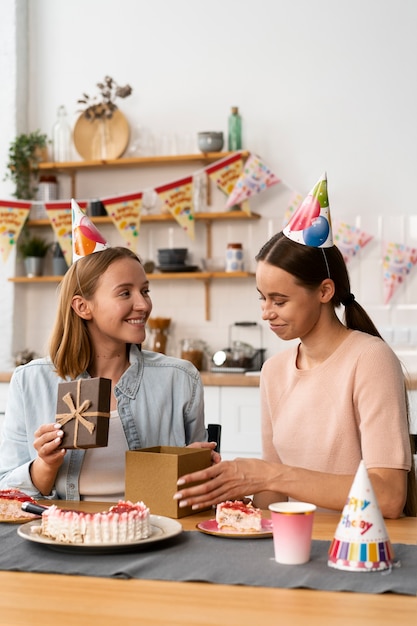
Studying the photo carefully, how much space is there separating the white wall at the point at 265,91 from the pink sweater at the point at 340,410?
255 centimetres

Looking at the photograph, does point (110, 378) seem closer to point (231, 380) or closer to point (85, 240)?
point (85, 240)

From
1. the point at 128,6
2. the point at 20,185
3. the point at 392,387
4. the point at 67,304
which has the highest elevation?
the point at 128,6

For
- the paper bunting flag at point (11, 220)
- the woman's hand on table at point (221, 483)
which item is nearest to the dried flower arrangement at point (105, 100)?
the paper bunting flag at point (11, 220)

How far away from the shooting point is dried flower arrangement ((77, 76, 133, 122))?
4895 millimetres

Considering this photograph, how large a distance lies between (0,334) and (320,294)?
329 cm

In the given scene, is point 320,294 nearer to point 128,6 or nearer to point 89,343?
point 89,343

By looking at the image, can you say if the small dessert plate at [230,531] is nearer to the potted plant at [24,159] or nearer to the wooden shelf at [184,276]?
the wooden shelf at [184,276]

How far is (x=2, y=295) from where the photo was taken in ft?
16.8

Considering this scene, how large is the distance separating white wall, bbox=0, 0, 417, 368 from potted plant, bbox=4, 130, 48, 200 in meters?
0.12

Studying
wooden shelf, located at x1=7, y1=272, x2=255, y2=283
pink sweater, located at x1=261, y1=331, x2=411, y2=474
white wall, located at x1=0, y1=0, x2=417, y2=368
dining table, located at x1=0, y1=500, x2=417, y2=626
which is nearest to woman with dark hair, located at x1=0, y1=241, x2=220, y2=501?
pink sweater, located at x1=261, y1=331, x2=411, y2=474

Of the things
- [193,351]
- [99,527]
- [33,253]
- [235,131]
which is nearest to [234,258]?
[193,351]

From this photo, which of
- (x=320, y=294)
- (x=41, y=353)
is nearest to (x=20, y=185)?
(x=41, y=353)

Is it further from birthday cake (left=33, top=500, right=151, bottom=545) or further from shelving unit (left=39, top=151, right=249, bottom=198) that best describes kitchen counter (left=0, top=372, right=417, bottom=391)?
birthday cake (left=33, top=500, right=151, bottom=545)

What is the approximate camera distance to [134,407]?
7.14 feet
